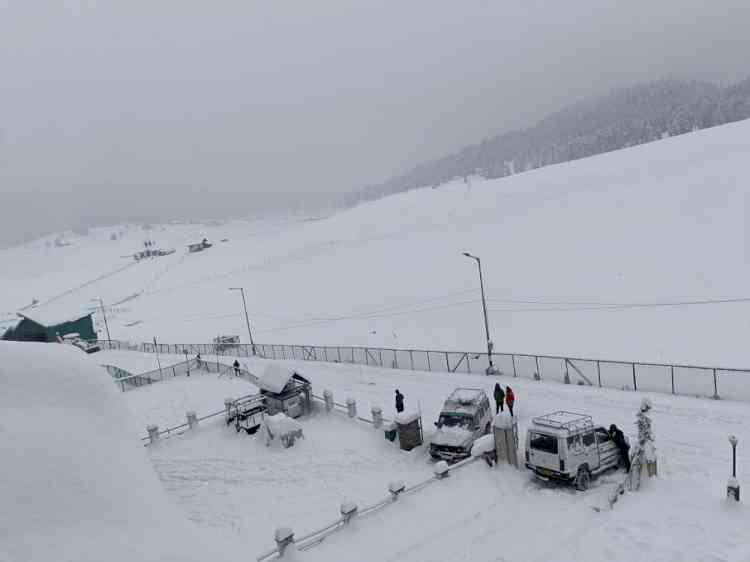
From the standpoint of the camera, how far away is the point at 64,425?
9.23 m

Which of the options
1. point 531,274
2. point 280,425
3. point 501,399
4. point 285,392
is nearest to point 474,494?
point 501,399

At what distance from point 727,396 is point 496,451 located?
36.5 feet

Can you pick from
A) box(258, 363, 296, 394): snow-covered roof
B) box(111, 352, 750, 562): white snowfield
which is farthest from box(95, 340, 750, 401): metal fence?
box(258, 363, 296, 394): snow-covered roof

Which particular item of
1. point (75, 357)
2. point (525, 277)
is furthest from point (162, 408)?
point (525, 277)

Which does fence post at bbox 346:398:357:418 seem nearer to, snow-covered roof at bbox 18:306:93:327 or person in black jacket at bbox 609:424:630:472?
person in black jacket at bbox 609:424:630:472

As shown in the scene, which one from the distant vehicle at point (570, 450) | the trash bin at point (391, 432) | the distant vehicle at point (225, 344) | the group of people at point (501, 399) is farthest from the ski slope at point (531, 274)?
the trash bin at point (391, 432)

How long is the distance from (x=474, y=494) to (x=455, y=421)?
3.81 metres

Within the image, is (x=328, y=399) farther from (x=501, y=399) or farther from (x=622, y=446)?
(x=622, y=446)

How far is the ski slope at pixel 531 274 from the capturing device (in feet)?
141

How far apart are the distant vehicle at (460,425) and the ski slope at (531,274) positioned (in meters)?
21.4

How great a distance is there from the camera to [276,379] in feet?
80.2

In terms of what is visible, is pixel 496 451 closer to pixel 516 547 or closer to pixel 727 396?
pixel 516 547

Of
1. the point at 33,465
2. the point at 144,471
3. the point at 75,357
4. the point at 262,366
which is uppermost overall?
the point at 75,357

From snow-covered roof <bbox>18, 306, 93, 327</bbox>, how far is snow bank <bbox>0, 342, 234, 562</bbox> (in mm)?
52818
